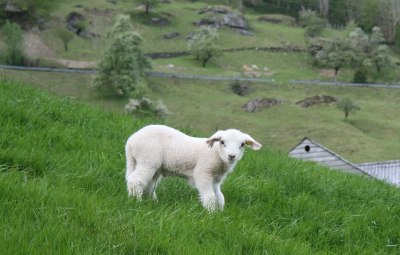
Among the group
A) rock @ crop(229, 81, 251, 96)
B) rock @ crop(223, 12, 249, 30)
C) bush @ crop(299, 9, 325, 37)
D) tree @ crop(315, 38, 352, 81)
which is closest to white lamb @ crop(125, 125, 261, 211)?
rock @ crop(229, 81, 251, 96)

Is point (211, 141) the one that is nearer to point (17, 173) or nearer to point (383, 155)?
point (17, 173)

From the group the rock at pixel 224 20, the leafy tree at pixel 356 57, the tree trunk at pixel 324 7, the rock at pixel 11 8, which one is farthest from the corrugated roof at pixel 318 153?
the tree trunk at pixel 324 7

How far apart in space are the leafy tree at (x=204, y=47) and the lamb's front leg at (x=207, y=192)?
104m

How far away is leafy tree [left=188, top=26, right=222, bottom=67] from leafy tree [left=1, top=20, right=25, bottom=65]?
107ft

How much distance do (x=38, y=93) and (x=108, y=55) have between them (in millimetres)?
75430

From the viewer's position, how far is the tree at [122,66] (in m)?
81.4

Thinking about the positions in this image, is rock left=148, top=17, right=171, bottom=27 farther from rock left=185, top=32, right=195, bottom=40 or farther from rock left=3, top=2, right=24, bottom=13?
rock left=3, top=2, right=24, bottom=13

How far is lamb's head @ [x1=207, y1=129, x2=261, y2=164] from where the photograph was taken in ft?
18.7

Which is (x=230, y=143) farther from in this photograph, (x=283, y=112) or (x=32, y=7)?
(x=32, y=7)

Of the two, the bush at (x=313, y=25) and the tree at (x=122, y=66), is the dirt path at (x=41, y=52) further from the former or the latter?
the bush at (x=313, y=25)

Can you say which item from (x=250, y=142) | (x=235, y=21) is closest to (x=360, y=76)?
(x=235, y=21)

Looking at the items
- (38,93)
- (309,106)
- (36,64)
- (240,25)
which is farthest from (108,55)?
(38,93)

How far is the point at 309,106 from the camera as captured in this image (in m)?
82.8

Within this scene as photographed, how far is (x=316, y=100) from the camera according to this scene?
85.9 m
